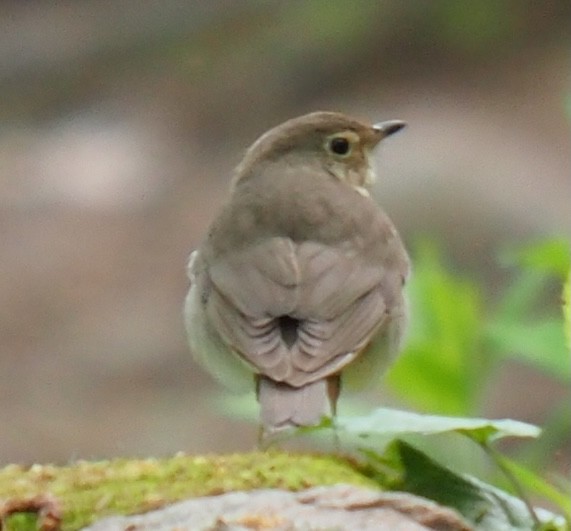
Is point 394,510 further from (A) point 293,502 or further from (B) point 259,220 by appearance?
(B) point 259,220

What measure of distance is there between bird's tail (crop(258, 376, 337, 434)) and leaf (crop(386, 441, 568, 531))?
2.94ft

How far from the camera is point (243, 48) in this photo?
16281 mm

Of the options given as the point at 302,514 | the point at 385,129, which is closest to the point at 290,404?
the point at 302,514

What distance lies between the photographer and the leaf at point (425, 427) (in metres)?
3.35

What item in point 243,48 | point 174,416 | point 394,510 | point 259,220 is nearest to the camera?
point 394,510

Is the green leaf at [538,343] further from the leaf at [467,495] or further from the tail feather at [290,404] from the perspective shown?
the leaf at [467,495]

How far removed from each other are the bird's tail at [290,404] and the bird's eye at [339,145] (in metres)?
1.48

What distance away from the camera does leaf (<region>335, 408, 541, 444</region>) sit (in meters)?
3.35

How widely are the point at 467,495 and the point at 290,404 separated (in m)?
1.17

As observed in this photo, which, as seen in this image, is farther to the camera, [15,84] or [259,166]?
[15,84]

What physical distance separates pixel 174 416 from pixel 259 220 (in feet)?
17.6

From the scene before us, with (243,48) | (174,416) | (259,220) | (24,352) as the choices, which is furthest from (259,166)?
(243,48)

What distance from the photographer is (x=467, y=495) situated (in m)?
3.49

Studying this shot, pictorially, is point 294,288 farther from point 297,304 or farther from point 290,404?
point 290,404
